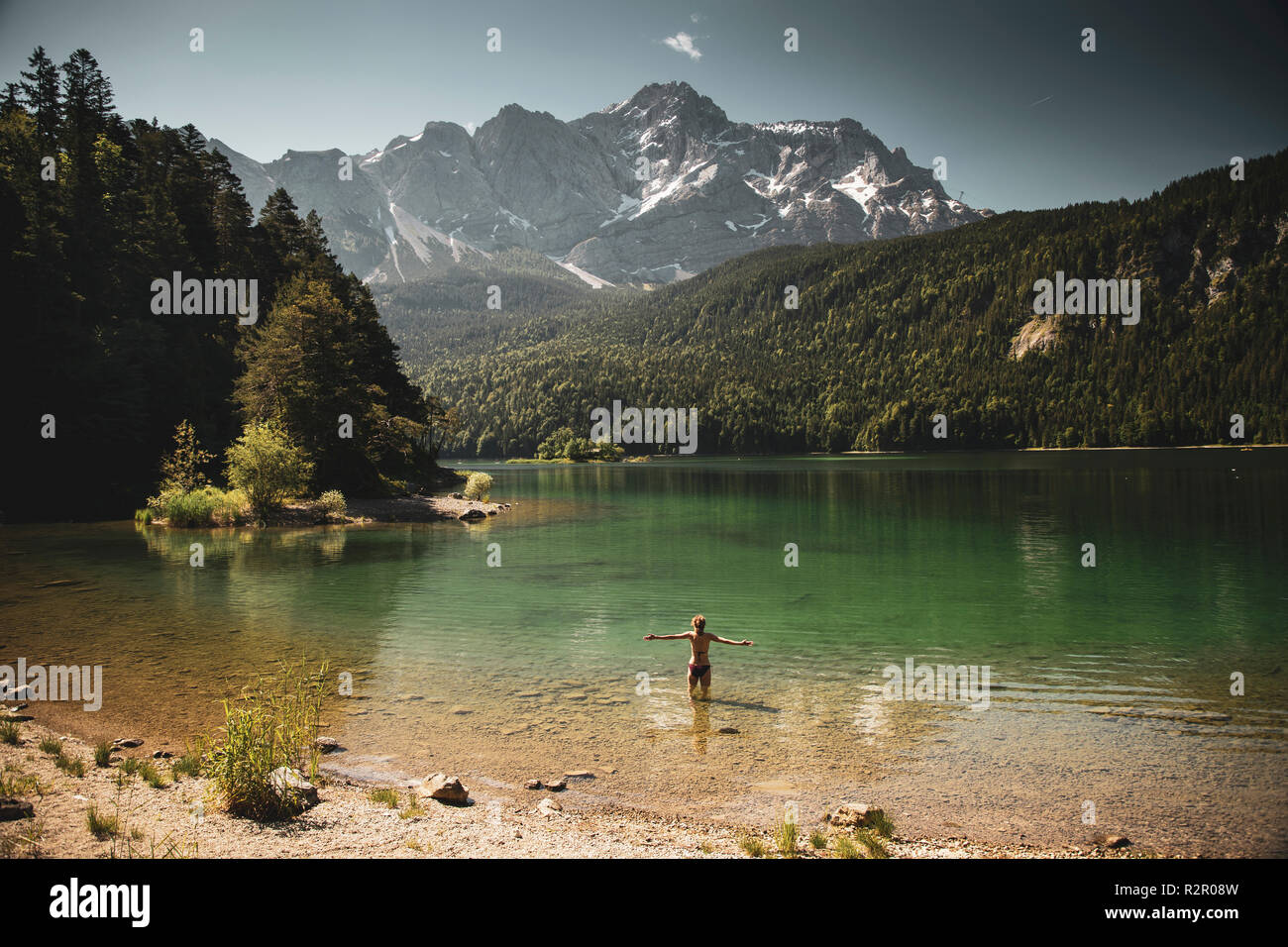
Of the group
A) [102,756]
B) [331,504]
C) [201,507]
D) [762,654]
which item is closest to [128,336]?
[201,507]

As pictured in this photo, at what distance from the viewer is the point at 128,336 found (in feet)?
204

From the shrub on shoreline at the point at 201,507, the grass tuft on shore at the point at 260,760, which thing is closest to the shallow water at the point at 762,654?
the grass tuft on shore at the point at 260,760

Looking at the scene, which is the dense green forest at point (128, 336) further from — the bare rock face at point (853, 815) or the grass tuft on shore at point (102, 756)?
the bare rock face at point (853, 815)

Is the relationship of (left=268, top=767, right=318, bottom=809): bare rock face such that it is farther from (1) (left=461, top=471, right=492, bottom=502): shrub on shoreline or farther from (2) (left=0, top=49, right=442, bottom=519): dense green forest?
(1) (left=461, top=471, right=492, bottom=502): shrub on shoreline

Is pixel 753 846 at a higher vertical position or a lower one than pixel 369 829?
lower

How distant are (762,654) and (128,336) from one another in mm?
67151

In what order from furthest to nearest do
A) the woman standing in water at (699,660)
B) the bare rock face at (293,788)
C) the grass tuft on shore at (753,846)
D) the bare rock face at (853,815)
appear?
the woman standing in water at (699,660) < the bare rock face at (853,815) < the bare rock face at (293,788) < the grass tuft on shore at (753,846)

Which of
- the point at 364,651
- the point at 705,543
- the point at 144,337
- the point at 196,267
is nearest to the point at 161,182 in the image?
the point at 196,267

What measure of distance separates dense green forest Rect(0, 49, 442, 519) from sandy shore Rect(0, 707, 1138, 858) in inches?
2216

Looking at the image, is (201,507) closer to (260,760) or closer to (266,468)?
(266,468)

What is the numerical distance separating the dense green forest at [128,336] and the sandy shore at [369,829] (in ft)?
185

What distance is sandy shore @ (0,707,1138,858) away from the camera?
809 cm

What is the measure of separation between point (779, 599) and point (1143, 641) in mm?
12029

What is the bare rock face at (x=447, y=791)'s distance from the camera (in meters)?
10.5
